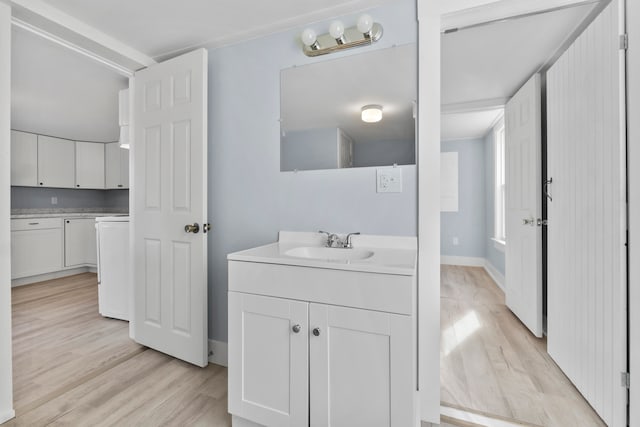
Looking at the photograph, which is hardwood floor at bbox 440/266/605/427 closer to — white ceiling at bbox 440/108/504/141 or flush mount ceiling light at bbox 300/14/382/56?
flush mount ceiling light at bbox 300/14/382/56

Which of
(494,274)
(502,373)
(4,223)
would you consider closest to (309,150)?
(4,223)

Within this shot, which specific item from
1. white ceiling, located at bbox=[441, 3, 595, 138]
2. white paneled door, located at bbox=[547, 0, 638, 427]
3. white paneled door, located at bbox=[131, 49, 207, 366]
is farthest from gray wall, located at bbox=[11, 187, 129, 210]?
white paneled door, located at bbox=[547, 0, 638, 427]

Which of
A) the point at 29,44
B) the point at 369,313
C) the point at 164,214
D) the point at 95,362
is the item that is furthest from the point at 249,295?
the point at 29,44

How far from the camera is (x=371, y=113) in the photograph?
173cm

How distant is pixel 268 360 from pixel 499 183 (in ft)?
13.3

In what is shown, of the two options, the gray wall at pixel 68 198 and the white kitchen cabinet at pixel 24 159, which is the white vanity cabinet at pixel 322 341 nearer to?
the white kitchen cabinet at pixel 24 159

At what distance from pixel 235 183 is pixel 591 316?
216 cm

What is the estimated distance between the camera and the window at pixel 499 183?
4.08 meters

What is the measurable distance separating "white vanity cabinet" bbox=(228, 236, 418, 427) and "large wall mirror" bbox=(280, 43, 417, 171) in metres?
0.63

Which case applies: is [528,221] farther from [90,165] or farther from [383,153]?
[90,165]

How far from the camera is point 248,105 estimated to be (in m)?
2.01

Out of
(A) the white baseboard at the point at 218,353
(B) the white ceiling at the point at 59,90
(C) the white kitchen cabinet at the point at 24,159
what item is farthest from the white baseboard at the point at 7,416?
(C) the white kitchen cabinet at the point at 24,159

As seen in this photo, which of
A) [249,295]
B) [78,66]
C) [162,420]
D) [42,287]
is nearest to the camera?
[249,295]

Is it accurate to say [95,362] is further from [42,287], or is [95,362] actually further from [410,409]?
[42,287]
